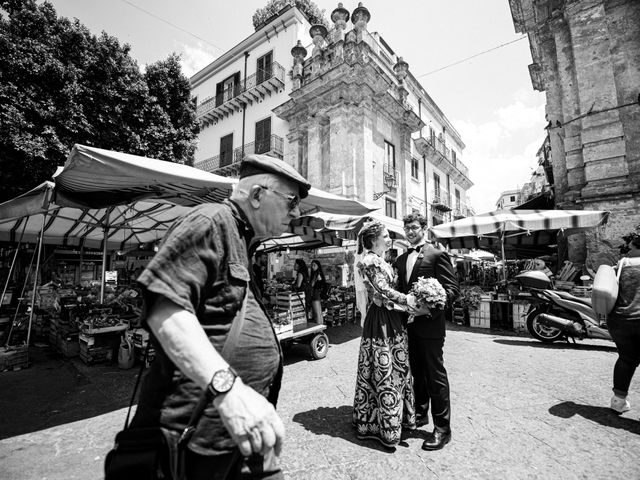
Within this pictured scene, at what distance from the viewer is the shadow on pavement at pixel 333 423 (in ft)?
9.32

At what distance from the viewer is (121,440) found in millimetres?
980

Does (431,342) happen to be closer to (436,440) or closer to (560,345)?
(436,440)

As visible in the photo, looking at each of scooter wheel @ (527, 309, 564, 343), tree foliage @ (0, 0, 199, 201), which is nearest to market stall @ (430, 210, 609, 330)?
scooter wheel @ (527, 309, 564, 343)

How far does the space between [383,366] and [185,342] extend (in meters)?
2.30

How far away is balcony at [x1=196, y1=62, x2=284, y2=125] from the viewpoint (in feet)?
60.0

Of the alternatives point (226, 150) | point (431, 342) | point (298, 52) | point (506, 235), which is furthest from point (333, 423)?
point (226, 150)

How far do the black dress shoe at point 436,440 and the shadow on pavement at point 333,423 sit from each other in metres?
0.20

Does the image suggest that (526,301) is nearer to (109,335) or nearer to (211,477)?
(211,477)

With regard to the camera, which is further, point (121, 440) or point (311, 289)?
point (311, 289)

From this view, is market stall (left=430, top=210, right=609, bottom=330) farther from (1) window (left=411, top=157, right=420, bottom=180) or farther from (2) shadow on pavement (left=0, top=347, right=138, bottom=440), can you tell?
(1) window (left=411, top=157, right=420, bottom=180)

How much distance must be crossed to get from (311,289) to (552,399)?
5.26 metres

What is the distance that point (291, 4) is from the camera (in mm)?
18141

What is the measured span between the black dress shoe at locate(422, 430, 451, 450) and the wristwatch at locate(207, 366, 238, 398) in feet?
8.48

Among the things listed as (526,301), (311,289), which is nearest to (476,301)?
(526,301)
